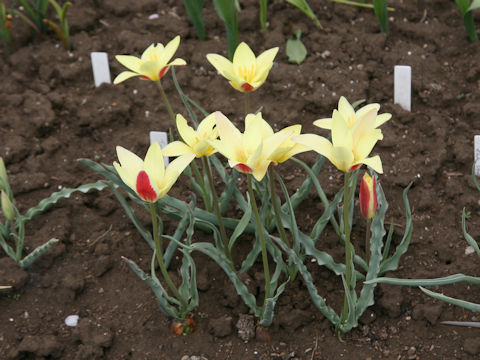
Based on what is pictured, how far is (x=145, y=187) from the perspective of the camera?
1.23 m

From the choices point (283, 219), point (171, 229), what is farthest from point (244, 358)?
point (171, 229)

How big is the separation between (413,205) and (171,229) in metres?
0.72

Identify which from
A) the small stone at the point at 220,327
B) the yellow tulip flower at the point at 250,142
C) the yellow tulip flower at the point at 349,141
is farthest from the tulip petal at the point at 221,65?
the small stone at the point at 220,327

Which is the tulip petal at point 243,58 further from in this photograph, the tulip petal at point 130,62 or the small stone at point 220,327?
the small stone at point 220,327

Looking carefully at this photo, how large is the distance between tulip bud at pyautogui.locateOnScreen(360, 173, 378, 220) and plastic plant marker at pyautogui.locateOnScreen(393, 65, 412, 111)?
0.84 metres

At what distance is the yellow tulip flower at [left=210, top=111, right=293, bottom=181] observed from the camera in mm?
1182

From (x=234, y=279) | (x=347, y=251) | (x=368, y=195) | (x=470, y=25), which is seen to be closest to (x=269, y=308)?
(x=234, y=279)

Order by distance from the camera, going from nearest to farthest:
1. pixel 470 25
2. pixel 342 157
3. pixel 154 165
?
pixel 342 157
pixel 154 165
pixel 470 25

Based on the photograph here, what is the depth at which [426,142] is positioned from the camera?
6.66 feet

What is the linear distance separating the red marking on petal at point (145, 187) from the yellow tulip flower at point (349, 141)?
0.30 metres

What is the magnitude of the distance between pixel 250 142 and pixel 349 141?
0.63 feet

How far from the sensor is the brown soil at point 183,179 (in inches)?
62.2

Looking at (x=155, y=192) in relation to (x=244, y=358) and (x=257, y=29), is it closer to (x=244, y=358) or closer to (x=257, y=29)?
(x=244, y=358)

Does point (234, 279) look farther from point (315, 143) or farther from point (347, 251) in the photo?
point (315, 143)
